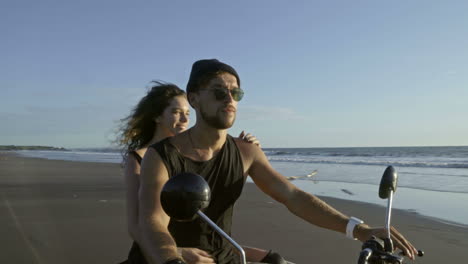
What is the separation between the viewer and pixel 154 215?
2.09 m

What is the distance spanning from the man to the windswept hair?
5.05ft

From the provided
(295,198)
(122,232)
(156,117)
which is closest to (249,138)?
(295,198)

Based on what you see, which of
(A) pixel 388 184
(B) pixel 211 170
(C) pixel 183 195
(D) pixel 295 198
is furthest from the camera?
(D) pixel 295 198

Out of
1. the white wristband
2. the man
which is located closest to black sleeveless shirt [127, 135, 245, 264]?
the man

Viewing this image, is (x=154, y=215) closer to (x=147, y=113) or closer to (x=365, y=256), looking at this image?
(x=365, y=256)

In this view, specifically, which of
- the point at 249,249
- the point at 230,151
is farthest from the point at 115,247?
the point at 230,151

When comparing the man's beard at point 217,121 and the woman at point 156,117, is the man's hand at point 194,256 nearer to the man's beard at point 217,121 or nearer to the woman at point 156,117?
the man's beard at point 217,121

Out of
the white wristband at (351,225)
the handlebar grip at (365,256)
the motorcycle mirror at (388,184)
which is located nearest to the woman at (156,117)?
the white wristband at (351,225)

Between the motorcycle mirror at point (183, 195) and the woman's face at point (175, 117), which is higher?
the woman's face at point (175, 117)

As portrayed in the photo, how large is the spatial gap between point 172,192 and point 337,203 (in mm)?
Answer: 8465

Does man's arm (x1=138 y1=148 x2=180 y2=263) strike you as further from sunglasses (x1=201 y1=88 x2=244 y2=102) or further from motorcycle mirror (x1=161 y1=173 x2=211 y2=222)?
sunglasses (x1=201 y1=88 x2=244 y2=102)

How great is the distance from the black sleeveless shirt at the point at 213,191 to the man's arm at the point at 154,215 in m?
0.06

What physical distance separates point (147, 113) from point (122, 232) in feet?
9.74

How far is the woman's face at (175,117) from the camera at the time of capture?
3924mm
